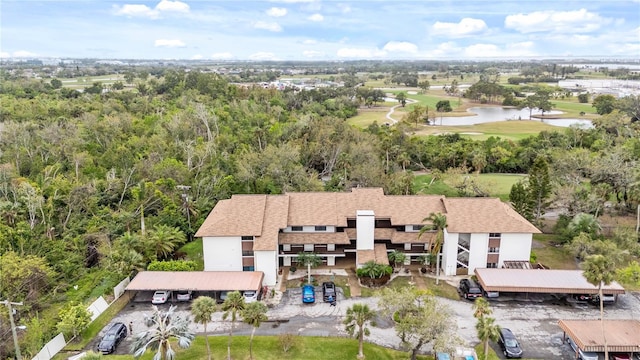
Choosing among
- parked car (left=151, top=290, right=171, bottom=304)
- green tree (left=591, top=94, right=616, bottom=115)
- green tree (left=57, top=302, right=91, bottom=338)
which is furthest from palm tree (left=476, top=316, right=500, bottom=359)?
green tree (left=591, top=94, right=616, bottom=115)

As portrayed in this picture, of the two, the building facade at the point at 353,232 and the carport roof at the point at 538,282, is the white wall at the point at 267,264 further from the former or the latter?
the carport roof at the point at 538,282

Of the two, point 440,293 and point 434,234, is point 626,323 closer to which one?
point 440,293

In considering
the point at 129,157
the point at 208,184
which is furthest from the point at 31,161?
the point at 208,184

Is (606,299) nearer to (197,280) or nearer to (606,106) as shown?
(197,280)

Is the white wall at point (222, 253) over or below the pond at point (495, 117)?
below

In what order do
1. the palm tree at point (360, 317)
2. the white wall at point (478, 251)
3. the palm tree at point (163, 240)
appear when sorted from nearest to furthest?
the palm tree at point (360, 317) < the white wall at point (478, 251) < the palm tree at point (163, 240)

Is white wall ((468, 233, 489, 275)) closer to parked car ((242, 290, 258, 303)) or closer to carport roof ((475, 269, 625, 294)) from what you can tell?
carport roof ((475, 269, 625, 294))

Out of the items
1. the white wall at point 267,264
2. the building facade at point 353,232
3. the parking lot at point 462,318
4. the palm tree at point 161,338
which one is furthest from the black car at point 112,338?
the white wall at point 267,264
